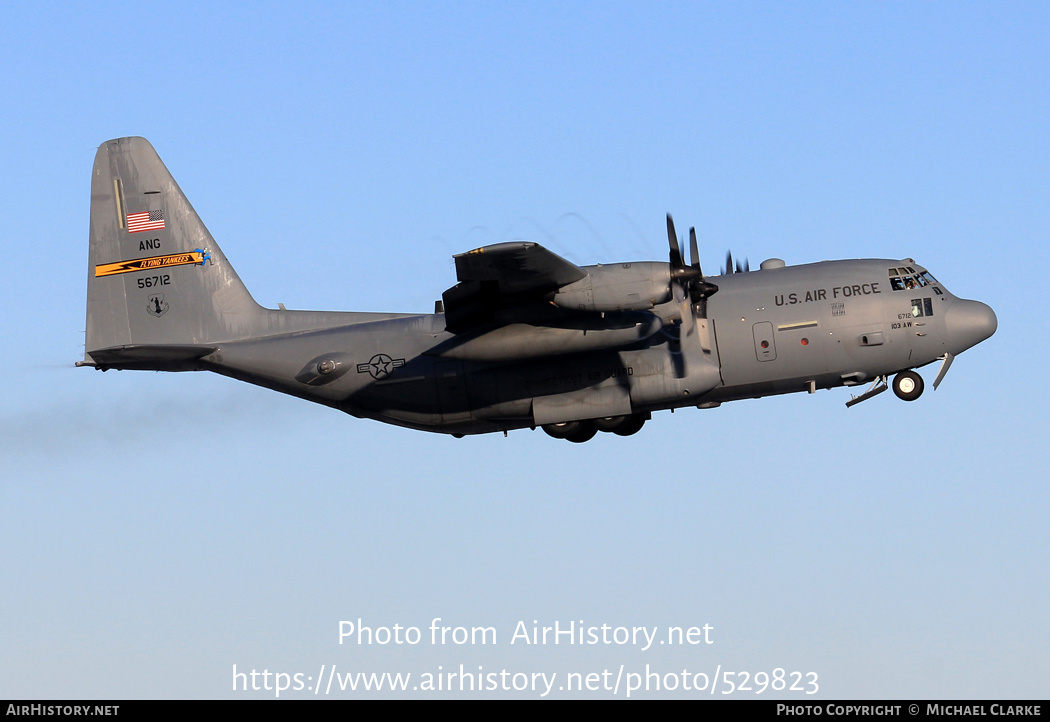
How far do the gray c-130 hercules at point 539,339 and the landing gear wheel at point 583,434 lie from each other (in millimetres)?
40

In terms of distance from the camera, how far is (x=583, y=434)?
76.5ft

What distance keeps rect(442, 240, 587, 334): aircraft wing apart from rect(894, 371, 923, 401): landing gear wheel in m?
6.58

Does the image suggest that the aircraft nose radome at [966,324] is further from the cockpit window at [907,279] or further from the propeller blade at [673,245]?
the propeller blade at [673,245]

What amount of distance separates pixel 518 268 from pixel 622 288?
1.67 metres

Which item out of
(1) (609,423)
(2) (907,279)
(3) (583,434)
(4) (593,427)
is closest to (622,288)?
(1) (609,423)

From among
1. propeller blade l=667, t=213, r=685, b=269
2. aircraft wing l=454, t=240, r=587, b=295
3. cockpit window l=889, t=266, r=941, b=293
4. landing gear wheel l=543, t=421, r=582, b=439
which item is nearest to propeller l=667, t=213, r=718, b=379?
propeller blade l=667, t=213, r=685, b=269

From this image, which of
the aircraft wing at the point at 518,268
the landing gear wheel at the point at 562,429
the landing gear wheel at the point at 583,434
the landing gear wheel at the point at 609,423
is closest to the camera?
the aircraft wing at the point at 518,268

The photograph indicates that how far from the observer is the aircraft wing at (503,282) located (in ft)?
61.8

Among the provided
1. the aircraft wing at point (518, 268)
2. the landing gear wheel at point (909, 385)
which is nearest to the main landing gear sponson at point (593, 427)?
the aircraft wing at point (518, 268)

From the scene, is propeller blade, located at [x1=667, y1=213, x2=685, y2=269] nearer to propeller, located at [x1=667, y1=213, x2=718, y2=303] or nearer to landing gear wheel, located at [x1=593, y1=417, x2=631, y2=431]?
propeller, located at [x1=667, y1=213, x2=718, y2=303]

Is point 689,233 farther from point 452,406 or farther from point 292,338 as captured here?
point 292,338

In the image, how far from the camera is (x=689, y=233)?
70.0 ft
